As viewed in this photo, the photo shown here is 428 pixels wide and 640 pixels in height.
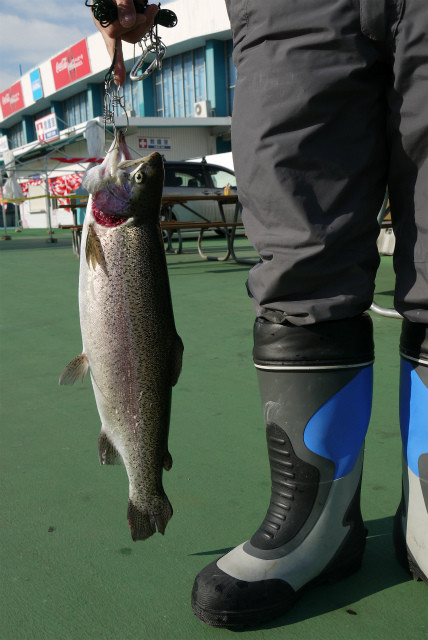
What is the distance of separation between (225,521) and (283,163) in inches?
38.3

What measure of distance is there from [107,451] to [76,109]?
40473mm

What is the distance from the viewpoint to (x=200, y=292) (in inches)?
230

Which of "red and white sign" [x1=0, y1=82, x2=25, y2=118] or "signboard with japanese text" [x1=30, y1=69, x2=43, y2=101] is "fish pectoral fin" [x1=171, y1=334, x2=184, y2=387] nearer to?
"signboard with japanese text" [x1=30, y1=69, x2=43, y2=101]

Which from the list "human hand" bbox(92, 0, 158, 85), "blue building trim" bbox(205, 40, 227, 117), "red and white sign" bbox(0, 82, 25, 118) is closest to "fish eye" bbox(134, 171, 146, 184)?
"human hand" bbox(92, 0, 158, 85)

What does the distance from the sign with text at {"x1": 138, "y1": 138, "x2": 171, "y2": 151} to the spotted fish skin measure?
26.0 metres

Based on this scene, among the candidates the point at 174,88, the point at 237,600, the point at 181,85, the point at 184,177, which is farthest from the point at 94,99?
the point at 237,600

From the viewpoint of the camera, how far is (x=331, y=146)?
4.28 feet

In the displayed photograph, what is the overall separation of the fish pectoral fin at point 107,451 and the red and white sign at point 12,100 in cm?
4664

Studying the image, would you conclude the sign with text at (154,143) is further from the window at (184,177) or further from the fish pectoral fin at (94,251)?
the fish pectoral fin at (94,251)

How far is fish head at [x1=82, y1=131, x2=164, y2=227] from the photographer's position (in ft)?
4.42

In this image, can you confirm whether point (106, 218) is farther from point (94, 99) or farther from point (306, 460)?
point (94, 99)

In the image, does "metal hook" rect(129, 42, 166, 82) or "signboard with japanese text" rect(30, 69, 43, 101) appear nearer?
"metal hook" rect(129, 42, 166, 82)

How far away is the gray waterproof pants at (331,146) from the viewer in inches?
49.4

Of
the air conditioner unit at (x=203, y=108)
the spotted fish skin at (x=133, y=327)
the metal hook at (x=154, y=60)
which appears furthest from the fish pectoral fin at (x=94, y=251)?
the air conditioner unit at (x=203, y=108)
